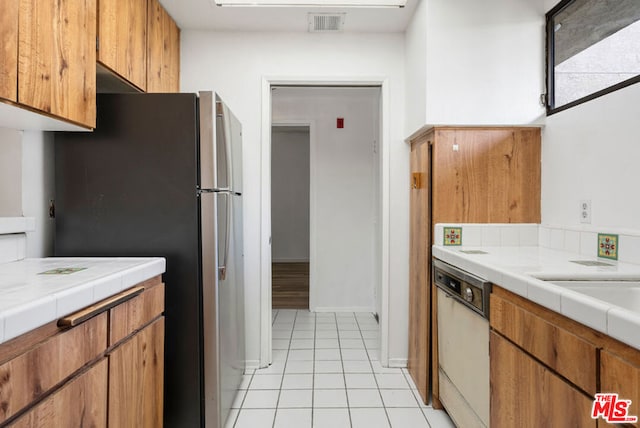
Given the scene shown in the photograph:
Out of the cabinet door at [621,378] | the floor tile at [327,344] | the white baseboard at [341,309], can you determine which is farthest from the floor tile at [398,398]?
the white baseboard at [341,309]

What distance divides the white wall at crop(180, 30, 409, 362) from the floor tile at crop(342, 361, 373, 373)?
476mm

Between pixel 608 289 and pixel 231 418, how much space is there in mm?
1860

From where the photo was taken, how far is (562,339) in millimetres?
1051

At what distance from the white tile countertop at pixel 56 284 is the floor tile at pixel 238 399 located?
103 cm

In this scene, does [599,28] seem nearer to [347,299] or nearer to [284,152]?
[347,299]

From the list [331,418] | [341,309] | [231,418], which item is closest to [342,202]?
[341,309]

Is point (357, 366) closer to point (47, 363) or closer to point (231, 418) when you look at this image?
point (231, 418)

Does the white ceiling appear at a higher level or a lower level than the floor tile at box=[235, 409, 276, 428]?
higher

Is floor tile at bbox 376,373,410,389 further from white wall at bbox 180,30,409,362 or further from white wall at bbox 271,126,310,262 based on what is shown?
white wall at bbox 271,126,310,262

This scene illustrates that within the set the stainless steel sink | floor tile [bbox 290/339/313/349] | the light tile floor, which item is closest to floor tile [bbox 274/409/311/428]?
the light tile floor

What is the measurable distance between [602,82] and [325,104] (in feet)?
9.02

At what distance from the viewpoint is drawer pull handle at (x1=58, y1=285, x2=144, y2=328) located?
1004 mm

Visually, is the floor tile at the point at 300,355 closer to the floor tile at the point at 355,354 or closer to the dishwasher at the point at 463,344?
the floor tile at the point at 355,354

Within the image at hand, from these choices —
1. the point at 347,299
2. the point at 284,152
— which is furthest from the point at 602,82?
the point at 284,152
